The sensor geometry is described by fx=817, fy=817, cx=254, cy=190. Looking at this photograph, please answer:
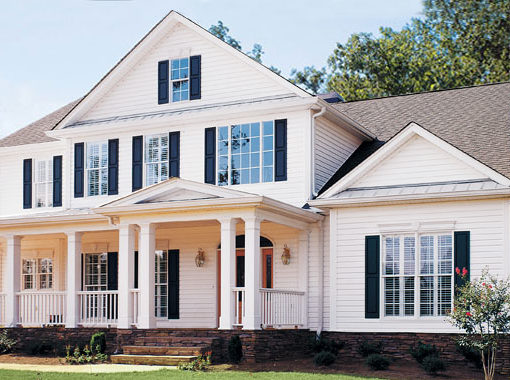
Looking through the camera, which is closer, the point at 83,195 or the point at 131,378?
the point at 131,378

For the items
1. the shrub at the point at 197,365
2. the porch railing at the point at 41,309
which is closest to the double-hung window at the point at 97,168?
the porch railing at the point at 41,309

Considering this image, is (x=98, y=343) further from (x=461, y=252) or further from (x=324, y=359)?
(x=461, y=252)

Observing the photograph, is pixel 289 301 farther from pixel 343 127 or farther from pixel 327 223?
pixel 343 127

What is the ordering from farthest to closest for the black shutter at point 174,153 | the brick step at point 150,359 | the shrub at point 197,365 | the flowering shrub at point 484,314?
the black shutter at point 174,153, the brick step at point 150,359, the shrub at point 197,365, the flowering shrub at point 484,314

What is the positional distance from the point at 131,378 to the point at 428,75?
1066 inches

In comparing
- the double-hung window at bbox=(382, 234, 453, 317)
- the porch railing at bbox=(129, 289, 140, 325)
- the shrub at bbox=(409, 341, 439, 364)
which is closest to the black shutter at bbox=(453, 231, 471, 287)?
the double-hung window at bbox=(382, 234, 453, 317)

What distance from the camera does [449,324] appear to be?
18.2 m

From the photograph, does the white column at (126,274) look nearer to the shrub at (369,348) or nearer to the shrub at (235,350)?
the shrub at (235,350)

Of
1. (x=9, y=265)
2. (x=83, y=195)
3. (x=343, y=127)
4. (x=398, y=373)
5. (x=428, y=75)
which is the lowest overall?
(x=398, y=373)

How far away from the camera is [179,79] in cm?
2319

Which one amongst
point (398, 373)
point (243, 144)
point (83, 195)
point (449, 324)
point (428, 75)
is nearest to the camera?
point (398, 373)

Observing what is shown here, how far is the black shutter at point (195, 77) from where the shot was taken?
22.9 m

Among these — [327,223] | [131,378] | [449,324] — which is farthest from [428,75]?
[131,378]

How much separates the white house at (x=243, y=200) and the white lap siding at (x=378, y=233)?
0.03 meters
